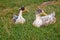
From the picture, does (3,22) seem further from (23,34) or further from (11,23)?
(23,34)

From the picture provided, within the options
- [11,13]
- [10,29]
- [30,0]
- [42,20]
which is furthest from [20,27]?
[30,0]

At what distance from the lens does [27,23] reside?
35.3 feet

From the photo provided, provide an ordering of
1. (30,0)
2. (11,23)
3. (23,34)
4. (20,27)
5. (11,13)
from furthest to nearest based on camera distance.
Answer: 1. (30,0)
2. (11,13)
3. (11,23)
4. (20,27)
5. (23,34)

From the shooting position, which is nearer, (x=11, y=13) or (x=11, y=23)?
(x=11, y=23)

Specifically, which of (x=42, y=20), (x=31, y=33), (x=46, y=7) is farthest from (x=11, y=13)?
(x=31, y=33)

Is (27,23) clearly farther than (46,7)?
No

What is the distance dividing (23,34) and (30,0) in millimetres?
6742

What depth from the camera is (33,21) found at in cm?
1109

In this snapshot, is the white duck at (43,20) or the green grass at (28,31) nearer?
the green grass at (28,31)

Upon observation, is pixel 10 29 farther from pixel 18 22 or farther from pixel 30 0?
pixel 30 0

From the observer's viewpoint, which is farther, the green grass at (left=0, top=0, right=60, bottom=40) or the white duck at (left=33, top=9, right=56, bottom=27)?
the white duck at (left=33, top=9, right=56, bottom=27)

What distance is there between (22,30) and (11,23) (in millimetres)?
1162

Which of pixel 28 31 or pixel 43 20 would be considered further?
pixel 43 20

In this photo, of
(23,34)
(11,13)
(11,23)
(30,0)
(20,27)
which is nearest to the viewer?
(23,34)
